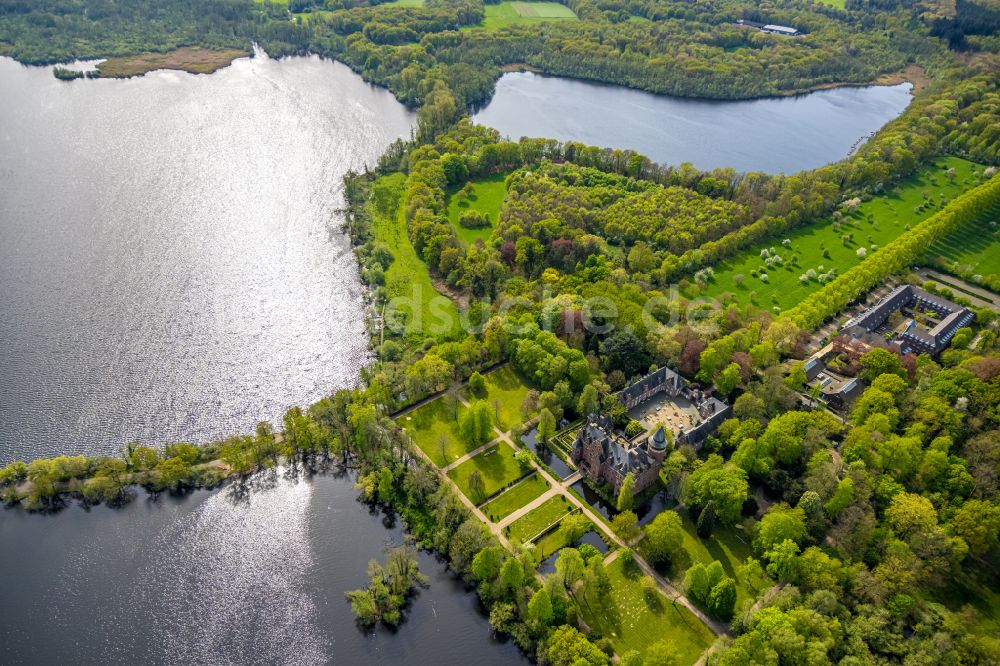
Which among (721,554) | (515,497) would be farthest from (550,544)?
(721,554)

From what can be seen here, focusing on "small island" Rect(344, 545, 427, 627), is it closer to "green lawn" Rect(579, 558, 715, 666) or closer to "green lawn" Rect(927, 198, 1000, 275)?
"green lawn" Rect(579, 558, 715, 666)

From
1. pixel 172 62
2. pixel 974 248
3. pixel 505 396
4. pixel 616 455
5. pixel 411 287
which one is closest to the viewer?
pixel 616 455

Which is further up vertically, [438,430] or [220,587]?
[438,430]

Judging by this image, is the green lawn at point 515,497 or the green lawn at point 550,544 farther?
the green lawn at point 515,497

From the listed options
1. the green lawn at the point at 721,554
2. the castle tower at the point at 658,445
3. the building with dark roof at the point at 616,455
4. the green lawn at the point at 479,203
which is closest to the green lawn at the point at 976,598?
the green lawn at the point at 721,554

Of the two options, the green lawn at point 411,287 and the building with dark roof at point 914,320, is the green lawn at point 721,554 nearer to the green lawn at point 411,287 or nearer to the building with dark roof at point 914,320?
the building with dark roof at point 914,320

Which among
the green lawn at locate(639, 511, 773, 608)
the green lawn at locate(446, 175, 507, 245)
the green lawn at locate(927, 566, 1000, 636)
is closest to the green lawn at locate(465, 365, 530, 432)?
the green lawn at locate(639, 511, 773, 608)

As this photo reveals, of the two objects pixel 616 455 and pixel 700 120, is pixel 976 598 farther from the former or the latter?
pixel 700 120

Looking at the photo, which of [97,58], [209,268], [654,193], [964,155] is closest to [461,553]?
[209,268]
